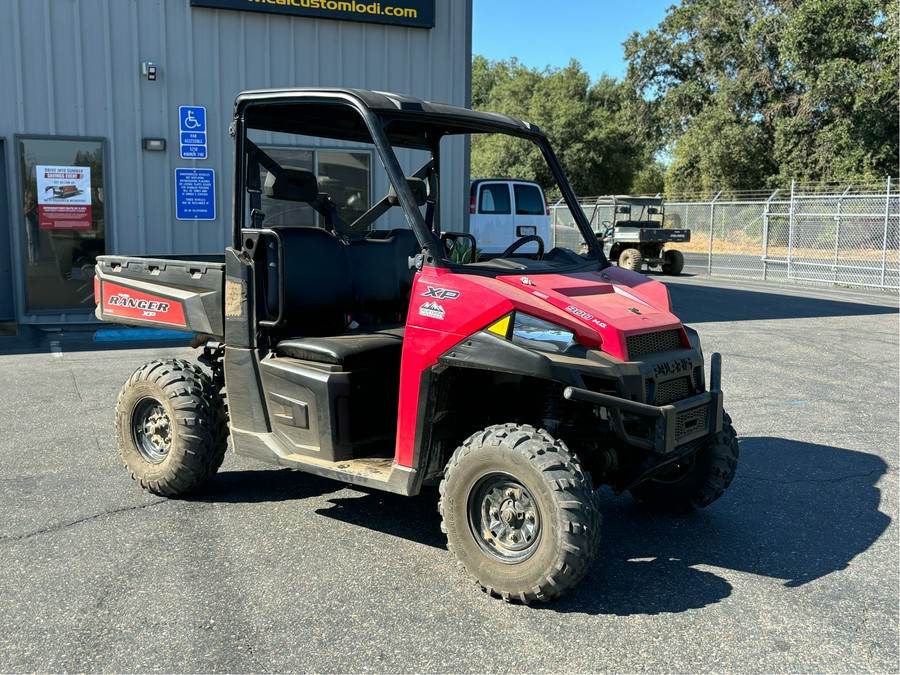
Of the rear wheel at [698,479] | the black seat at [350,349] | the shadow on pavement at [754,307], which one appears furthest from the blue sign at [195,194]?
the rear wheel at [698,479]

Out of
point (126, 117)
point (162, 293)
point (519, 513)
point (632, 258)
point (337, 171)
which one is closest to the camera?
point (519, 513)

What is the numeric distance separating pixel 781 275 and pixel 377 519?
67.4 ft

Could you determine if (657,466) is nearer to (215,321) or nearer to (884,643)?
(884,643)

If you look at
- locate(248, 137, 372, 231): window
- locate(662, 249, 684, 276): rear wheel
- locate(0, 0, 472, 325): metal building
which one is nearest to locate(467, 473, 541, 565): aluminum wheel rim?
locate(0, 0, 472, 325): metal building

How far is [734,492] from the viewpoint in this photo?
5305mm

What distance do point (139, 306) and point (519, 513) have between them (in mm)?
2863

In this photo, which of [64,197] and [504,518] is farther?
[64,197]

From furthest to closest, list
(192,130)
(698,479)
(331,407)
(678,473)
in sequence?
(192,130)
(678,473)
(698,479)
(331,407)

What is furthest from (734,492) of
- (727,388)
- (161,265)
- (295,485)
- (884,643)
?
(161,265)

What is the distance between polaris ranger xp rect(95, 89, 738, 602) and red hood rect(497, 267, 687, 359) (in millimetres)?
13

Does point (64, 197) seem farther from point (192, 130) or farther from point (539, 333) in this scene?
point (539, 333)

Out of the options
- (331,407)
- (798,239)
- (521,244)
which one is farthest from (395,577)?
(798,239)

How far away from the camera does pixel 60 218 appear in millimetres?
11836

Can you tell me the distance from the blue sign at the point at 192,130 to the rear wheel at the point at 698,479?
9.34 meters
